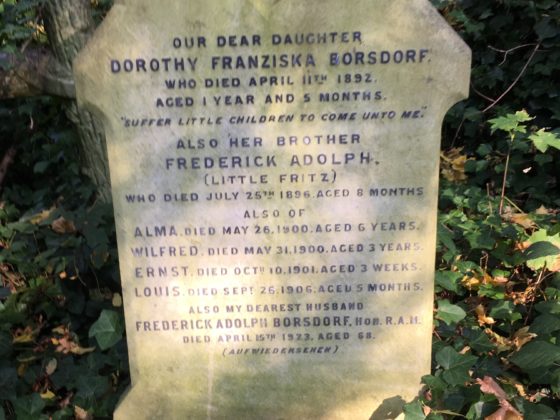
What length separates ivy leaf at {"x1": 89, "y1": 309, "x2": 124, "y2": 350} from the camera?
245 cm

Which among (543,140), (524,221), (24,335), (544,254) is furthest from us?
(543,140)

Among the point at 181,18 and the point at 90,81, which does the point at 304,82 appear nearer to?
the point at 181,18

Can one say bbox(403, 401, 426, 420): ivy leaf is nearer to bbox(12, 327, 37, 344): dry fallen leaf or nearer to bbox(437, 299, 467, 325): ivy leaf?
bbox(437, 299, 467, 325): ivy leaf

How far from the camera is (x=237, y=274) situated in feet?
7.22

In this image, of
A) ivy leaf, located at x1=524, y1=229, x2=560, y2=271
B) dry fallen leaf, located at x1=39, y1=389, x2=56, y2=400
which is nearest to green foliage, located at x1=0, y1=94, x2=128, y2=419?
dry fallen leaf, located at x1=39, y1=389, x2=56, y2=400

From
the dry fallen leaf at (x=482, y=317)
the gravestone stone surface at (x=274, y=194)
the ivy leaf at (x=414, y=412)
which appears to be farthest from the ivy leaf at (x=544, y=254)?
the ivy leaf at (x=414, y=412)

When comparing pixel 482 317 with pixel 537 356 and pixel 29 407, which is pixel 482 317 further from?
pixel 29 407

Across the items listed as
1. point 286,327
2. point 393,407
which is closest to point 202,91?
point 286,327

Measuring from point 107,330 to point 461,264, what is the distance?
1.88m

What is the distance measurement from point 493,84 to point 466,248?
6.29 ft

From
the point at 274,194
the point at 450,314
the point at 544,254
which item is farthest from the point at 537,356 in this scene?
the point at 274,194

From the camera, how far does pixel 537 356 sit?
87.6 inches

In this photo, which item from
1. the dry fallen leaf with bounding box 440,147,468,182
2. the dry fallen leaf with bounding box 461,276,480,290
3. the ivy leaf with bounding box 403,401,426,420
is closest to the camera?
the ivy leaf with bounding box 403,401,426,420

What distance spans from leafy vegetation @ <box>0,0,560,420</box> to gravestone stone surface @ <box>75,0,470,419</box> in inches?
12.7
